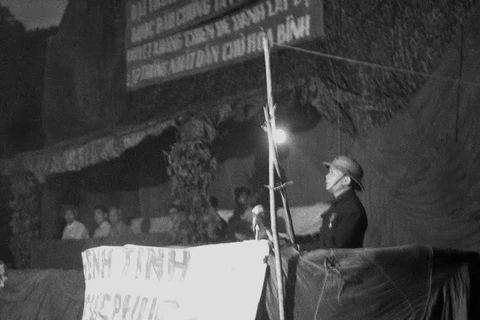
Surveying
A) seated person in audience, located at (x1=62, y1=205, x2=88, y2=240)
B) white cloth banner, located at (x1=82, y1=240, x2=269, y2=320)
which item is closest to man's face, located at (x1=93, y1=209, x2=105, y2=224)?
seated person in audience, located at (x1=62, y1=205, x2=88, y2=240)

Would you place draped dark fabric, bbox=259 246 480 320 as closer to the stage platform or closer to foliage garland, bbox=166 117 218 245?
the stage platform

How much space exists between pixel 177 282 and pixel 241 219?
4782 mm

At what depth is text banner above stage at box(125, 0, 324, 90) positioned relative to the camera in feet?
38.7

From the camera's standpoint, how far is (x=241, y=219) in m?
11.8

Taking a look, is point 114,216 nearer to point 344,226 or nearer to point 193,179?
point 193,179

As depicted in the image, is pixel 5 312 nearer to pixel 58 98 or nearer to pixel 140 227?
pixel 140 227

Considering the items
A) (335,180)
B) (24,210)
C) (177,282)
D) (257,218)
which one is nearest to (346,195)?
(335,180)

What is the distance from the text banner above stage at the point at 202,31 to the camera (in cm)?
1180

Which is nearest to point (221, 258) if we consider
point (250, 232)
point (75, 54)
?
point (250, 232)

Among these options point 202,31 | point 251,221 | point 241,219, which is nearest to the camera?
point 251,221

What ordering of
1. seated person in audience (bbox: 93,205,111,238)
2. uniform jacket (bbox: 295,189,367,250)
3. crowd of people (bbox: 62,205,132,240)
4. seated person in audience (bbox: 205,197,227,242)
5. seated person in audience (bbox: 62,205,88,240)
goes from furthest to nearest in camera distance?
seated person in audience (bbox: 62,205,88,240), seated person in audience (bbox: 93,205,111,238), crowd of people (bbox: 62,205,132,240), seated person in audience (bbox: 205,197,227,242), uniform jacket (bbox: 295,189,367,250)

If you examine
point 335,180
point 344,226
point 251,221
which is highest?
point 335,180

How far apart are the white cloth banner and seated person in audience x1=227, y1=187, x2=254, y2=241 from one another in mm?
3780

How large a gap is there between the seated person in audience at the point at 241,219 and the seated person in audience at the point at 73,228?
13.8ft
